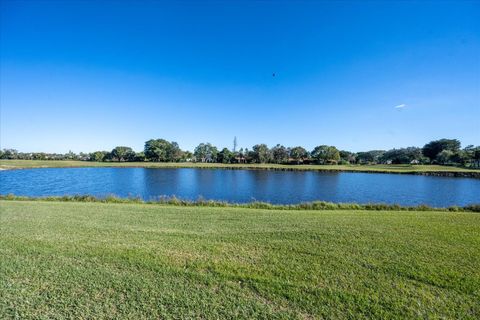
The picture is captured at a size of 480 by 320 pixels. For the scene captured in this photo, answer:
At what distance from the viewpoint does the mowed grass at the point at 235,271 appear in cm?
374

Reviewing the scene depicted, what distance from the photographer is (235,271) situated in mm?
4887

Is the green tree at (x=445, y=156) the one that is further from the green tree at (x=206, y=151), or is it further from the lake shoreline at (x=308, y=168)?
the green tree at (x=206, y=151)

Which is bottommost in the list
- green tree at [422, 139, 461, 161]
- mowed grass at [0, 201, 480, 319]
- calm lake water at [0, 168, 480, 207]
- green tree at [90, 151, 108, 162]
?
calm lake water at [0, 168, 480, 207]

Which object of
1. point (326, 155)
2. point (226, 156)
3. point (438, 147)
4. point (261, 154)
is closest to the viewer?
point (261, 154)

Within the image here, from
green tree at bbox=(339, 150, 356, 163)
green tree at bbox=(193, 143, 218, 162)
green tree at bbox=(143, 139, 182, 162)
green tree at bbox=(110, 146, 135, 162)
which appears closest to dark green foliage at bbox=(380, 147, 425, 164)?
green tree at bbox=(339, 150, 356, 163)

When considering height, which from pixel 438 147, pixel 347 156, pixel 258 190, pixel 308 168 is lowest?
pixel 258 190

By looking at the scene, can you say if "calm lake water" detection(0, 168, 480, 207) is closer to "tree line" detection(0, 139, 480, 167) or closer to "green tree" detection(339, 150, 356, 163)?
"tree line" detection(0, 139, 480, 167)

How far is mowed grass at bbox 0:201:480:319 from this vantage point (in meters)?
3.74

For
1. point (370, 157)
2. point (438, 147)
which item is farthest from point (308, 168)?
point (370, 157)

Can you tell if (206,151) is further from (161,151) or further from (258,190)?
(258,190)

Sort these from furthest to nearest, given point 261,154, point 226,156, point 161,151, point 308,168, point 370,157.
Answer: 1. point 370,157
2. point 226,156
3. point 161,151
4. point 261,154
5. point 308,168

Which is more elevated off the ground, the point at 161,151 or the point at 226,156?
the point at 161,151

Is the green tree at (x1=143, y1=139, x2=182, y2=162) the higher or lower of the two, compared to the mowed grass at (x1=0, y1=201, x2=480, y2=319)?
higher

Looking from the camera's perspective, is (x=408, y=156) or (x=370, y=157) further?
(x=370, y=157)
